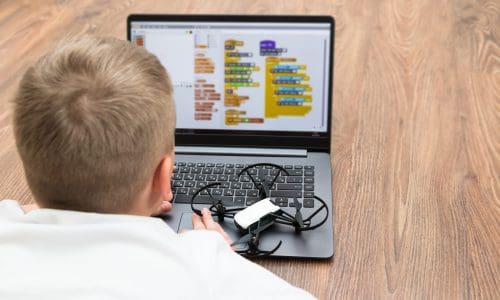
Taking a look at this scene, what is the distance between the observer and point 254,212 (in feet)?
3.24

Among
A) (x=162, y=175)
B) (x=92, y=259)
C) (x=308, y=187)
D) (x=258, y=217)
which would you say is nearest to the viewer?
(x=92, y=259)

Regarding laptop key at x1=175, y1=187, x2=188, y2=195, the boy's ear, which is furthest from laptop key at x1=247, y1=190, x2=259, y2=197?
the boy's ear

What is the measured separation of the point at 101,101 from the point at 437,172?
0.66 meters

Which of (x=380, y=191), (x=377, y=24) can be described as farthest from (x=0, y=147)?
(x=377, y=24)

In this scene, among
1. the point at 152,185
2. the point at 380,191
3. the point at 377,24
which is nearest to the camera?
the point at 152,185

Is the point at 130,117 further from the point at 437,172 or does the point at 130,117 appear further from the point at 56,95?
the point at 437,172

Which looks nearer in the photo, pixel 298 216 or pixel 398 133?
pixel 298 216

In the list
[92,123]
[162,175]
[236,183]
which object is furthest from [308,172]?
[92,123]

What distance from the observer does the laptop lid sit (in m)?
1.15

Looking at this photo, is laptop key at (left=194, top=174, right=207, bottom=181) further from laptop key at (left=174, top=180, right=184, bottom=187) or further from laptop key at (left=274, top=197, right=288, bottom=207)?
laptop key at (left=274, top=197, right=288, bottom=207)

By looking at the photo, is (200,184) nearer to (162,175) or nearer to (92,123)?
(162,175)

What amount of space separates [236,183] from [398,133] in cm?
36

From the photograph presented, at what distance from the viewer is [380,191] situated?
1094 mm

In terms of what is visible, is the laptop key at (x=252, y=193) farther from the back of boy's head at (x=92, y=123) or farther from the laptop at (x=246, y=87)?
the back of boy's head at (x=92, y=123)
